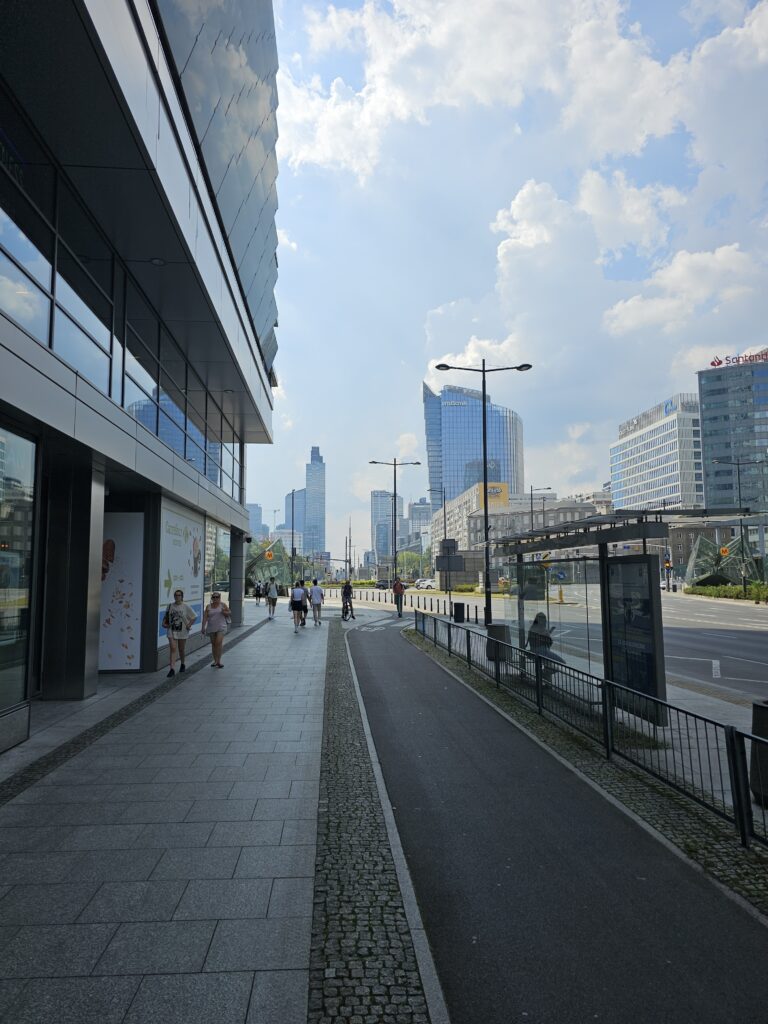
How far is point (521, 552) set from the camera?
12656 millimetres

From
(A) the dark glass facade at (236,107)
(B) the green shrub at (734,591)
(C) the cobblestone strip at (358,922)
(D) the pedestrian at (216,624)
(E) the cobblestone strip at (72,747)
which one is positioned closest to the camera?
(C) the cobblestone strip at (358,922)

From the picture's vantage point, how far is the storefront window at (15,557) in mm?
7656

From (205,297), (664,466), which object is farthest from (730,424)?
(205,297)

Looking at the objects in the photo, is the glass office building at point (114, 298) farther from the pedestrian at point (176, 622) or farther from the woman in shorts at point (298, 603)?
the woman in shorts at point (298, 603)

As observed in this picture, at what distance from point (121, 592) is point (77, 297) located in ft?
20.0

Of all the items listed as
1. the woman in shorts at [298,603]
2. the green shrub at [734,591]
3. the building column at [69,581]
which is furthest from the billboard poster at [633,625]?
the green shrub at [734,591]

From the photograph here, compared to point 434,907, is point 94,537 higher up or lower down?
higher up

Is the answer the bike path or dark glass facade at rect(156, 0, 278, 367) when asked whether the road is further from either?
dark glass facade at rect(156, 0, 278, 367)

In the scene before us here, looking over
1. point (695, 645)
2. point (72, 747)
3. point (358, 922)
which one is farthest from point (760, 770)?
point (695, 645)

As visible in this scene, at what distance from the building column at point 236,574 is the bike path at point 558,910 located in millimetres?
18903

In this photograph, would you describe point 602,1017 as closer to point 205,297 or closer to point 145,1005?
point 145,1005

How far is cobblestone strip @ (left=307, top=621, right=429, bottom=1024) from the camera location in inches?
125

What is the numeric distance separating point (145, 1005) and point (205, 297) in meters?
12.2

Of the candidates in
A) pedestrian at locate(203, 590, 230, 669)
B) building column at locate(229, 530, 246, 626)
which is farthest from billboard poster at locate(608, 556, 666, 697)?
building column at locate(229, 530, 246, 626)
